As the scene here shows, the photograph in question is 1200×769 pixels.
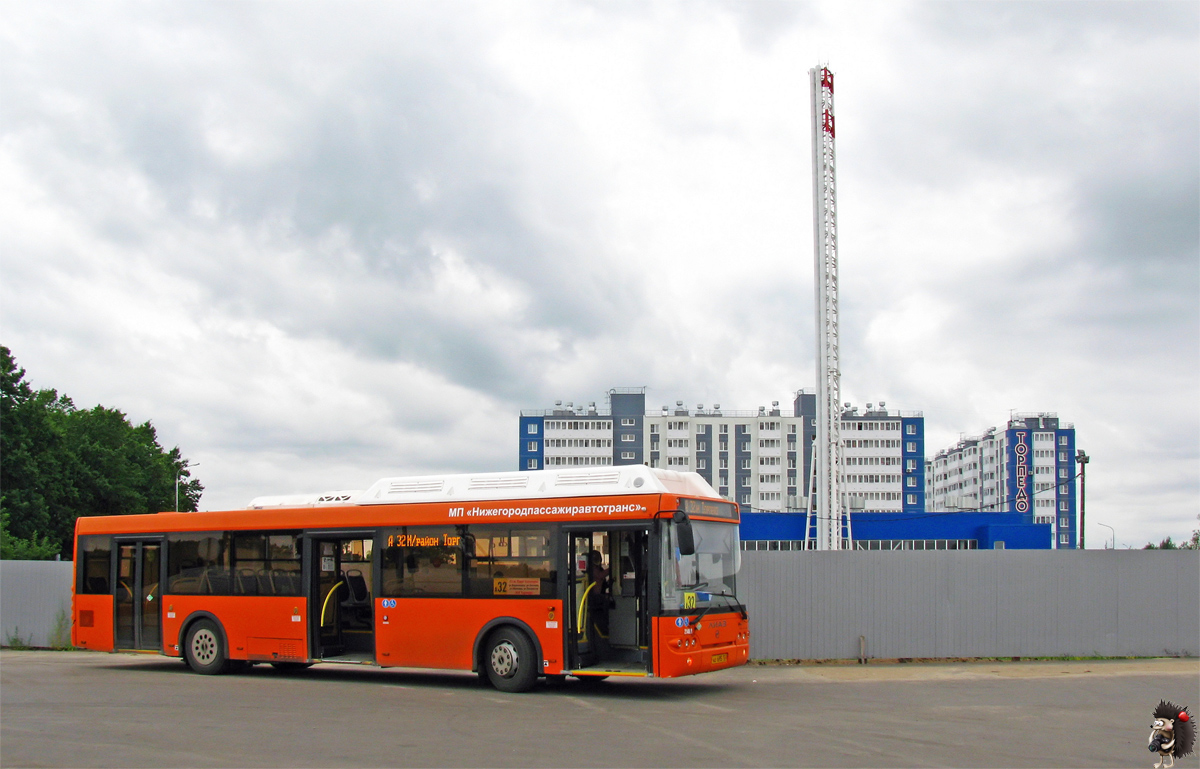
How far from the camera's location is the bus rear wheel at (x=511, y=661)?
14492 millimetres

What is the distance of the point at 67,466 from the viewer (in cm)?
5862

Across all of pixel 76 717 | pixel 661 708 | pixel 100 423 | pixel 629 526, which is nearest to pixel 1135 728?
pixel 661 708

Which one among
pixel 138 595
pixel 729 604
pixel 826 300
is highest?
pixel 826 300

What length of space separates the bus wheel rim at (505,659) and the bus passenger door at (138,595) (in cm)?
688

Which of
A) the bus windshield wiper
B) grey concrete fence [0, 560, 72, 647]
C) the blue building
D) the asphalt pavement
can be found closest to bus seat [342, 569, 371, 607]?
the asphalt pavement

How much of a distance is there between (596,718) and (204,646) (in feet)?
27.5

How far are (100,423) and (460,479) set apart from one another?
66.3m

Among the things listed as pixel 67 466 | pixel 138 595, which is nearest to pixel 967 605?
pixel 138 595

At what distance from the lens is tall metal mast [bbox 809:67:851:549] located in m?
60.1

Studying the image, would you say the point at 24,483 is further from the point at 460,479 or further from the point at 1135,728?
the point at 1135,728

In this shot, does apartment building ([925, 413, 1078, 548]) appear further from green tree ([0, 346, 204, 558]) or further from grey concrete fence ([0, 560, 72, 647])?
→ grey concrete fence ([0, 560, 72, 647])

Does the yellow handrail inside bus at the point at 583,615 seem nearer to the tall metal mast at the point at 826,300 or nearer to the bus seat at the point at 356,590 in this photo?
the bus seat at the point at 356,590

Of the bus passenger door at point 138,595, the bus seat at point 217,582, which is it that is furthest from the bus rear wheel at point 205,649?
the bus passenger door at point 138,595

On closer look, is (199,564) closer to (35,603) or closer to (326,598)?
(326,598)
